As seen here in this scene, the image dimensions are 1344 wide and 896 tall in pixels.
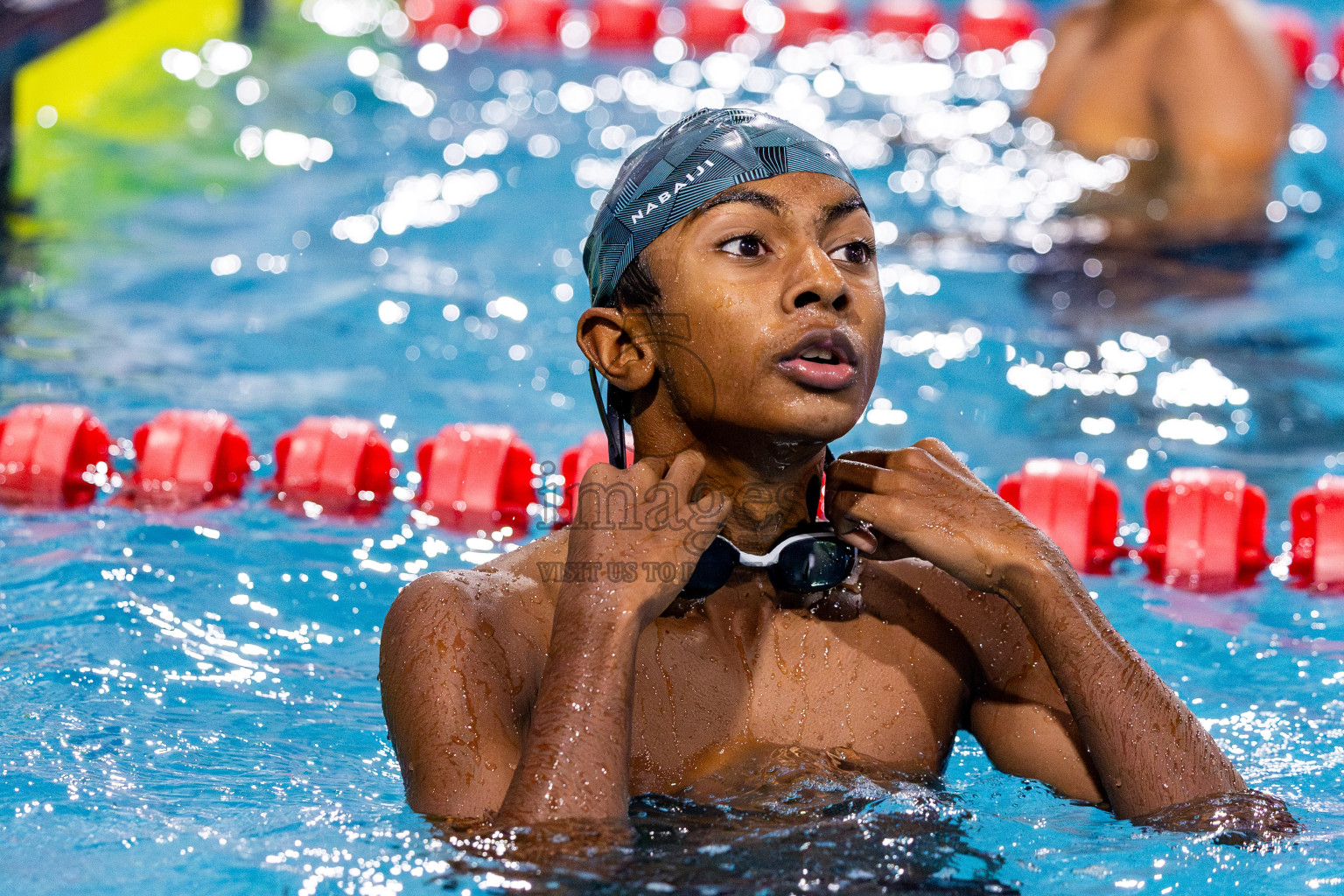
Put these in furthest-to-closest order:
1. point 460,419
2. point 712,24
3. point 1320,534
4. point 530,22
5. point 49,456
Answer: point 530,22, point 712,24, point 460,419, point 49,456, point 1320,534

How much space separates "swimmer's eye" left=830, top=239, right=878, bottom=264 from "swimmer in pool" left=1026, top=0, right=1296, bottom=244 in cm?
467

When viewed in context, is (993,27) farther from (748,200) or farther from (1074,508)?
(748,200)

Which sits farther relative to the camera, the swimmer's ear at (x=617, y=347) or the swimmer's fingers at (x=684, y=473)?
the swimmer's ear at (x=617, y=347)

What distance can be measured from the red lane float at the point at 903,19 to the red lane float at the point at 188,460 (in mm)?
7333

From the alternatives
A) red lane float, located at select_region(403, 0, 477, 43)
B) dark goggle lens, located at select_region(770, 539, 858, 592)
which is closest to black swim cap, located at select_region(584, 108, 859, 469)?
dark goggle lens, located at select_region(770, 539, 858, 592)

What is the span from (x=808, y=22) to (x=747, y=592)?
8.90m

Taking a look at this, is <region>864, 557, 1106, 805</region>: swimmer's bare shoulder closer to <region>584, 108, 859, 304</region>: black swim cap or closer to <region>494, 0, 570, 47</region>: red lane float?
<region>584, 108, 859, 304</region>: black swim cap

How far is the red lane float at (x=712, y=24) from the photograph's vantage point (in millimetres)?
10961

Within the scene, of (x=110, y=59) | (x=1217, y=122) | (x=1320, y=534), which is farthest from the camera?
(x=110, y=59)

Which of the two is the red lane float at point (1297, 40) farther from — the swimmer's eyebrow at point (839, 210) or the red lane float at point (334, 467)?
the swimmer's eyebrow at point (839, 210)

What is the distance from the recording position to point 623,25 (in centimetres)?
1098

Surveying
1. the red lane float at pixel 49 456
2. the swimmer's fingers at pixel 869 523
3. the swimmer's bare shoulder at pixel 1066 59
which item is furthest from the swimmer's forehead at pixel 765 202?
the swimmer's bare shoulder at pixel 1066 59

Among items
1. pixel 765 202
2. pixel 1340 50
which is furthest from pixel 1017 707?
pixel 1340 50

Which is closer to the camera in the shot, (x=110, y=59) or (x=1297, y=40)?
(x=110, y=59)
